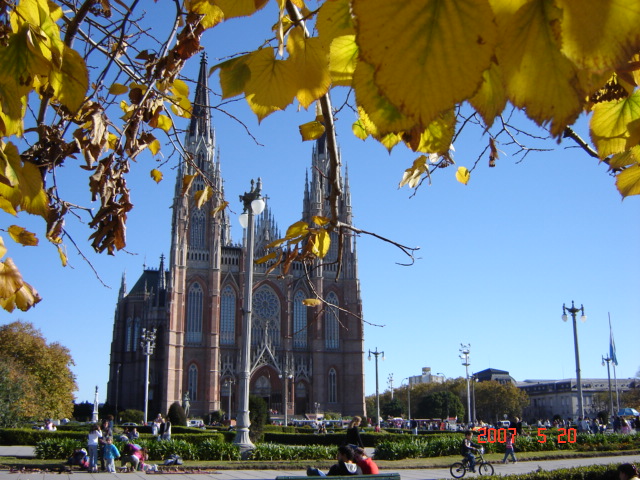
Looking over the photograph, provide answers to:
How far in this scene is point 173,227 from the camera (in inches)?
1663

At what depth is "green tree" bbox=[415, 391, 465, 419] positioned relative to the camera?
5934 cm

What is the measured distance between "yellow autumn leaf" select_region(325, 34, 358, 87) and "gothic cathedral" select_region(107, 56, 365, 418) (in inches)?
1556

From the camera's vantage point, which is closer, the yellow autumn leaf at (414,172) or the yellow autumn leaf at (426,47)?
the yellow autumn leaf at (426,47)

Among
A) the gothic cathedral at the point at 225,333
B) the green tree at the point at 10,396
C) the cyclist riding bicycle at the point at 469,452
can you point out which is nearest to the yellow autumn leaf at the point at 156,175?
the cyclist riding bicycle at the point at 469,452

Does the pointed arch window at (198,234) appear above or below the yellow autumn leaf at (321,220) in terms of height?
above

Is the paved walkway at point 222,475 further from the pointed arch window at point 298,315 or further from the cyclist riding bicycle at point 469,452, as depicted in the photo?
the pointed arch window at point 298,315

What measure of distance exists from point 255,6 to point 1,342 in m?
38.7

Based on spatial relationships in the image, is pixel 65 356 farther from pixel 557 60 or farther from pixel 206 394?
Result: pixel 557 60

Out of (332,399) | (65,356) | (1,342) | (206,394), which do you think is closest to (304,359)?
(332,399)

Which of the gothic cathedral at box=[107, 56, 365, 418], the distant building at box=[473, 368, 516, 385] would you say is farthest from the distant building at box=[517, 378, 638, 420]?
the gothic cathedral at box=[107, 56, 365, 418]

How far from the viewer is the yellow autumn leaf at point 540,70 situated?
534mm

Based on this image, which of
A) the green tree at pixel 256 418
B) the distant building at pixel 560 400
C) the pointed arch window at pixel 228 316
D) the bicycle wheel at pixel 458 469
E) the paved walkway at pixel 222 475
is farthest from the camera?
the distant building at pixel 560 400

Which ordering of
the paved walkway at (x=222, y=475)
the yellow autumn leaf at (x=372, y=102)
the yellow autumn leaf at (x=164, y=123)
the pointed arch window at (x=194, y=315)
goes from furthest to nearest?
the pointed arch window at (x=194, y=315) → the paved walkway at (x=222, y=475) → the yellow autumn leaf at (x=164, y=123) → the yellow autumn leaf at (x=372, y=102)

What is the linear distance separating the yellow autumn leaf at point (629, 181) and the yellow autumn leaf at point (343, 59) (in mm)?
526
